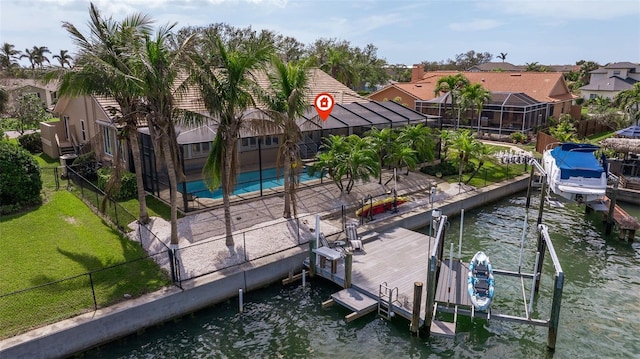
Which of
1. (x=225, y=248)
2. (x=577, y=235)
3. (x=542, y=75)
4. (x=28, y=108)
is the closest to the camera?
(x=225, y=248)

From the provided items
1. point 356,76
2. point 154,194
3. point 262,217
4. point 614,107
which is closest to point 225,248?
point 262,217

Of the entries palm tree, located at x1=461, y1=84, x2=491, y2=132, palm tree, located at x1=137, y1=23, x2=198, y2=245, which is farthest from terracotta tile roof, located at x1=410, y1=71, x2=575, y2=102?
palm tree, located at x1=137, y1=23, x2=198, y2=245

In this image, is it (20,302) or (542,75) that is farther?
(542,75)

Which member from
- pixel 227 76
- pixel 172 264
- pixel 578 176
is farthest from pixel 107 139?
pixel 578 176

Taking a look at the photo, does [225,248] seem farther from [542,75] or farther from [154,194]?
[542,75]

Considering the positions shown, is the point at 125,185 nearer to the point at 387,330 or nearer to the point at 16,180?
the point at 16,180

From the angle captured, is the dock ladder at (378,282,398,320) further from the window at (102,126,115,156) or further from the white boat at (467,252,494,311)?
the window at (102,126,115,156)
